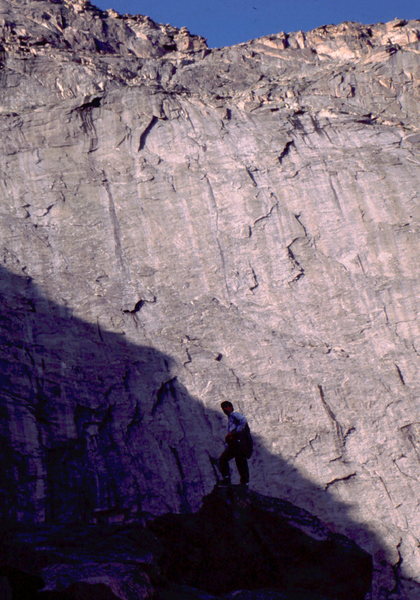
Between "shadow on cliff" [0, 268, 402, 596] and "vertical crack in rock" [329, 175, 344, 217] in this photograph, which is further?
"vertical crack in rock" [329, 175, 344, 217]

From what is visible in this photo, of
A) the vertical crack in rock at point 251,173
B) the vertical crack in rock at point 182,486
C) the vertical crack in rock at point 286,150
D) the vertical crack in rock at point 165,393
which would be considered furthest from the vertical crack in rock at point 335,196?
the vertical crack in rock at point 182,486

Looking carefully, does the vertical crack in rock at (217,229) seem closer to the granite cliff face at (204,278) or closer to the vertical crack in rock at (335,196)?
the granite cliff face at (204,278)

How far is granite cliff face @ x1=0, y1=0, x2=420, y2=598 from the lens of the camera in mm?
14094

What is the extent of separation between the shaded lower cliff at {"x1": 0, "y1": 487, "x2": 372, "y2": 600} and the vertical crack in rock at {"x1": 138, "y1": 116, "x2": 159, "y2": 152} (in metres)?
10.2

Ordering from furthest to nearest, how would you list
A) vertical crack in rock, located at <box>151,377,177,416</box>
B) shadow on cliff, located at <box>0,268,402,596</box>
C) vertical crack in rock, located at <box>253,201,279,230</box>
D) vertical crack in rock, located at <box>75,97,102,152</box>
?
vertical crack in rock, located at <box>75,97,102,152</box>, vertical crack in rock, located at <box>253,201,279,230</box>, vertical crack in rock, located at <box>151,377,177,416</box>, shadow on cliff, located at <box>0,268,402,596</box>

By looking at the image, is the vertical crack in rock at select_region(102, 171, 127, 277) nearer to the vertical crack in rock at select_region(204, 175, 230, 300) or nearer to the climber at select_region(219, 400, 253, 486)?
the vertical crack in rock at select_region(204, 175, 230, 300)

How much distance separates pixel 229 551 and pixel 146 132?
1155 centimetres

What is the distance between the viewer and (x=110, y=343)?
15.9m

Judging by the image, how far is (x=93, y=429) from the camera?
47.1ft

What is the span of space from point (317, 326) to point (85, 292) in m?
5.26

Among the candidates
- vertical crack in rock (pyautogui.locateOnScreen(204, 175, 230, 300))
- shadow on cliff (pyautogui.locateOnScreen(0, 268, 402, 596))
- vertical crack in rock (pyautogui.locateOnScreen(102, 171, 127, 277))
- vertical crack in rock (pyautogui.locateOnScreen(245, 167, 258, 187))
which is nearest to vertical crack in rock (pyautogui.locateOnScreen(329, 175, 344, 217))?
vertical crack in rock (pyautogui.locateOnScreen(245, 167, 258, 187))

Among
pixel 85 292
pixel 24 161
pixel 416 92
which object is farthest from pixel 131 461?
pixel 416 92

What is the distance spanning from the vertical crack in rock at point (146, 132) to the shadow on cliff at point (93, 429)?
524 cm

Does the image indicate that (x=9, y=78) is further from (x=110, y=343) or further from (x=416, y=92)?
(x=416, y=92)
